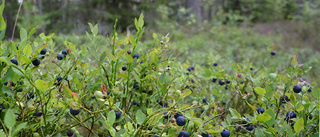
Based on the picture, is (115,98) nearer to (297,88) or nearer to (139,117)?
(139,117)

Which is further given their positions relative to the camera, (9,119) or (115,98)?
(115,98)

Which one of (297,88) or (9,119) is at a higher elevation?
(9,119)

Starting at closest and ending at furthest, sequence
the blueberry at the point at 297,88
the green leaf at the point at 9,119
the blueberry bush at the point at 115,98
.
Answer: the green leaf at the point at 9,119 → the blueberry bush at the point at 115,98 → the blueberry at the point at 297,88

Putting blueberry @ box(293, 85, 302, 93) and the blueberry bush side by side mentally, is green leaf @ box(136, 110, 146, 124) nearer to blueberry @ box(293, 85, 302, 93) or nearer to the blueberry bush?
the blueberry bush

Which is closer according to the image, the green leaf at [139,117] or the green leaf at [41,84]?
the green leaf at [41,84]

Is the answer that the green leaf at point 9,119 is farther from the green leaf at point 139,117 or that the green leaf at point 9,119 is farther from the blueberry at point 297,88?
Result: the blueberry at point 297,88

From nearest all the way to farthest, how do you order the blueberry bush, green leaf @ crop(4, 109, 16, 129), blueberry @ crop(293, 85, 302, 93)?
green leaf @ crop(4, 109, 16, 129), the blueberry bush, blueberry @ crop(293, 85, 302, 93)

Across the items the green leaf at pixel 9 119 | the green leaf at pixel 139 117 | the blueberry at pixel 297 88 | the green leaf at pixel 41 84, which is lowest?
the blueberry at pixel 297 88

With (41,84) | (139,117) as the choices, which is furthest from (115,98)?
(41,84)

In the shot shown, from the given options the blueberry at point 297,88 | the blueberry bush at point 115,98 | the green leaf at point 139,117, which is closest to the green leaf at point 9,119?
the blueberry bush at point 115,98

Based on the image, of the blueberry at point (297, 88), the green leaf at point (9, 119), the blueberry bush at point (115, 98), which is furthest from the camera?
the blueberry at point (297, 88)

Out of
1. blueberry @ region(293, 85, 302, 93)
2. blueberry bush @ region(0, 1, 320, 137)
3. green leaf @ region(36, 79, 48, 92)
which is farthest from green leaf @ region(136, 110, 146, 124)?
blueberry @ region(293, 85, 302, 93)

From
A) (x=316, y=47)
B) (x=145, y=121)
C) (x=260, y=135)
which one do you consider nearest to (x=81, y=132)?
(x=145, y=121)

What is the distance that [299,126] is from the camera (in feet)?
2.36
